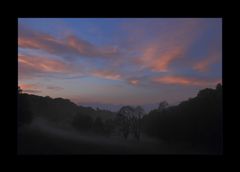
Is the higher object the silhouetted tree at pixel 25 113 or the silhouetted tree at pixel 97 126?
the silhouetted tree at pixel 25 113

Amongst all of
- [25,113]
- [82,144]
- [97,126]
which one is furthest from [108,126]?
[25,113]

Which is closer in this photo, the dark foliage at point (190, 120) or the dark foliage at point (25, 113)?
the dark foliage at point (25, 113)

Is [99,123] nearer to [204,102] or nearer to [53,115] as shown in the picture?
[53,115]

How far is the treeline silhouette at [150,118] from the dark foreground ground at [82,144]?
75 mm

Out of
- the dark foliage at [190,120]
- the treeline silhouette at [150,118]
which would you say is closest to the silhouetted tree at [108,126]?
the treeline silhouette at [150,118]

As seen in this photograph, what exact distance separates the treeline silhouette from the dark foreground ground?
75mm

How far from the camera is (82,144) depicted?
3.51 metres

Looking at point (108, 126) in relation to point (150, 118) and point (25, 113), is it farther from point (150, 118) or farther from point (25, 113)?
point (25, 113)

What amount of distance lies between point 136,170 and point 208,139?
41.4 inches

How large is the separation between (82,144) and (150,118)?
0.88 meters

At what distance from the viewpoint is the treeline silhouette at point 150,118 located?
3584 mm

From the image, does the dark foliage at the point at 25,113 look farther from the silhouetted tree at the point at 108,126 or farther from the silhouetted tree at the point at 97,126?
the silhouetted tree at the point at 108,126

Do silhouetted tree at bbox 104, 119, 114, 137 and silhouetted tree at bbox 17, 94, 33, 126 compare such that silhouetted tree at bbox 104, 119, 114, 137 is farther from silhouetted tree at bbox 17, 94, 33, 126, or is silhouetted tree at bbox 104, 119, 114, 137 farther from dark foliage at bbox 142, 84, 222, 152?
silhouetted tree at bbox 17, 94, 33, 126
